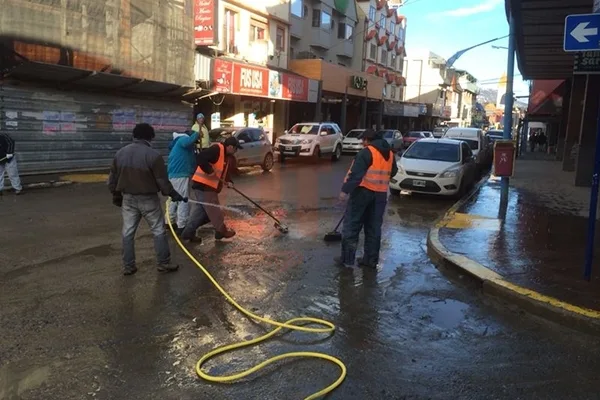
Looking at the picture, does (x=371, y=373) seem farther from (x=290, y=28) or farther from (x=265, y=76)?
(x=290, y=28)

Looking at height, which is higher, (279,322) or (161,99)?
(161,99)

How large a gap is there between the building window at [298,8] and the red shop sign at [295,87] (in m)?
5.60

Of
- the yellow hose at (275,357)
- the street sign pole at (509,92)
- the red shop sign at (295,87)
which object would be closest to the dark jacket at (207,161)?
the yellow hose at (275,357)

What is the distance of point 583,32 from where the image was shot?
5754mm

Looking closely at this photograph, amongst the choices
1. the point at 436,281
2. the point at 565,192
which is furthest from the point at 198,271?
the point at 565,192

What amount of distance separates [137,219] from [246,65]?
18.6m

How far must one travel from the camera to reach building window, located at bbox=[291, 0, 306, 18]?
105ft

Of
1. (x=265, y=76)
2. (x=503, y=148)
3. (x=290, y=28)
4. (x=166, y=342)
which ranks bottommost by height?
(x=166, y=342)

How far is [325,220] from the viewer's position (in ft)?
32.9

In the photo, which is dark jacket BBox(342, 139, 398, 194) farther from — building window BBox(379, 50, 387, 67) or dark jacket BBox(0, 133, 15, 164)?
building window BBox(379, 50, 387, 67)

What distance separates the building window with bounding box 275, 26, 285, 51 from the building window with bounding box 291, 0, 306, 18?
195 cm

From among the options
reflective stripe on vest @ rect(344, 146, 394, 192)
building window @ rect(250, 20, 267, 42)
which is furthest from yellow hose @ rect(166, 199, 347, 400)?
building window @ rect(250, 20, 267, 42)

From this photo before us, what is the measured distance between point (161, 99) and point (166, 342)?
663 inches

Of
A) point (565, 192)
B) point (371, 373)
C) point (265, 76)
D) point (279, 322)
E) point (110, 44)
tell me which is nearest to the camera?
point (371, 373)
